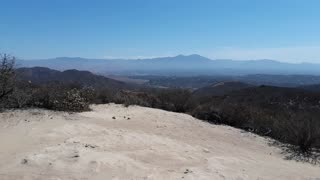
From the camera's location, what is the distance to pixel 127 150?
10.2 m

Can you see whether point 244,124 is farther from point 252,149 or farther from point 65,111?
point 65,111

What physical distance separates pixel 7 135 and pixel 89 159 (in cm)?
321

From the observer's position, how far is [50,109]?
15.6 m

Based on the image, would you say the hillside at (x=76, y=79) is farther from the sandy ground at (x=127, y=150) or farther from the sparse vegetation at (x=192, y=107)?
the sandy ground at (x=127, y=150)

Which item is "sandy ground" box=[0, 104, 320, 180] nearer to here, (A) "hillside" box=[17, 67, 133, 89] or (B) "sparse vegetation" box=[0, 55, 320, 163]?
(B) "sparse vegetation" box=[0, 55, 320, 163]

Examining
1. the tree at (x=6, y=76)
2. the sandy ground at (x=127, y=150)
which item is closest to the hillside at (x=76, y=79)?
the tree at (x=6, y=76)

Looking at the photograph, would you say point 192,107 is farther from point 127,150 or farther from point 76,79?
point 76,79

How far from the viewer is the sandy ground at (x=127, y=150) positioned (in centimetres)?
841

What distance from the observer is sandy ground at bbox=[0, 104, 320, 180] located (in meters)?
8.41

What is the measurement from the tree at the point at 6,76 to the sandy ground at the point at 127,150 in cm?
160

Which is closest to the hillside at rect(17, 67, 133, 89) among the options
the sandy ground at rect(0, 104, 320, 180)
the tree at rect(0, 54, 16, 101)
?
the tree at rect(0, 54, 16, 101)

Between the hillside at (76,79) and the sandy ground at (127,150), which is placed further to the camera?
the hillside at (76,79)

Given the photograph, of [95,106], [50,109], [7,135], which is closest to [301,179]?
[7,135]

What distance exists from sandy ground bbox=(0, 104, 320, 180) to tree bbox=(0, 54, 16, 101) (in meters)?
1.60
